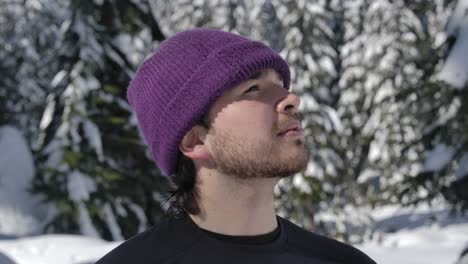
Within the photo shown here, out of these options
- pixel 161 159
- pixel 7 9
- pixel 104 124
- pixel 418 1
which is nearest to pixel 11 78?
pixel 7 9

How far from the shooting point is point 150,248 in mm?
2514

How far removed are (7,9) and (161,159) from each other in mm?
24152

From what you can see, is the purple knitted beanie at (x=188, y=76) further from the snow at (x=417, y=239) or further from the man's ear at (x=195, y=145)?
the snow at (x=417, y=239)

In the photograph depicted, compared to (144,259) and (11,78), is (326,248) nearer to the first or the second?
(144,259)

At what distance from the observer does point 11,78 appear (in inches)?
853

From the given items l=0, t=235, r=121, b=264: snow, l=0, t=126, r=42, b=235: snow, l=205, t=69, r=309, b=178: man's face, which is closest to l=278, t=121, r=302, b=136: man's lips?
l=205, t=69, r=309, b=178: man's face

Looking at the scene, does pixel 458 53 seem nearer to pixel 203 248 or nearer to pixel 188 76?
pixel 188 76

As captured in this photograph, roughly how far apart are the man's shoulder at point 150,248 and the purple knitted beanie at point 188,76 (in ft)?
1.36

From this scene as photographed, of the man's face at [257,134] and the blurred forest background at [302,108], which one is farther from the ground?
the man's face at [257,134]

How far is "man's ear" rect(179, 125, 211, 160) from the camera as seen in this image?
267cm

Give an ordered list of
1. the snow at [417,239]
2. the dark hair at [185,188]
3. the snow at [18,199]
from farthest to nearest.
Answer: the snow at [18,199] < the snow at [417,239] < the dark hair at [185,188]

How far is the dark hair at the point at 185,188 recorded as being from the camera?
271cm

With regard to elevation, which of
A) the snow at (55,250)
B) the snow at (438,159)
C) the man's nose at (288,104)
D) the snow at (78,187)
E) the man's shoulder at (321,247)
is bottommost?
the snow at (78,187)

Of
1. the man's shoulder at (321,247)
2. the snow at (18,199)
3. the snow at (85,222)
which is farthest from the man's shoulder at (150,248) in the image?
the snow at (18,199)
